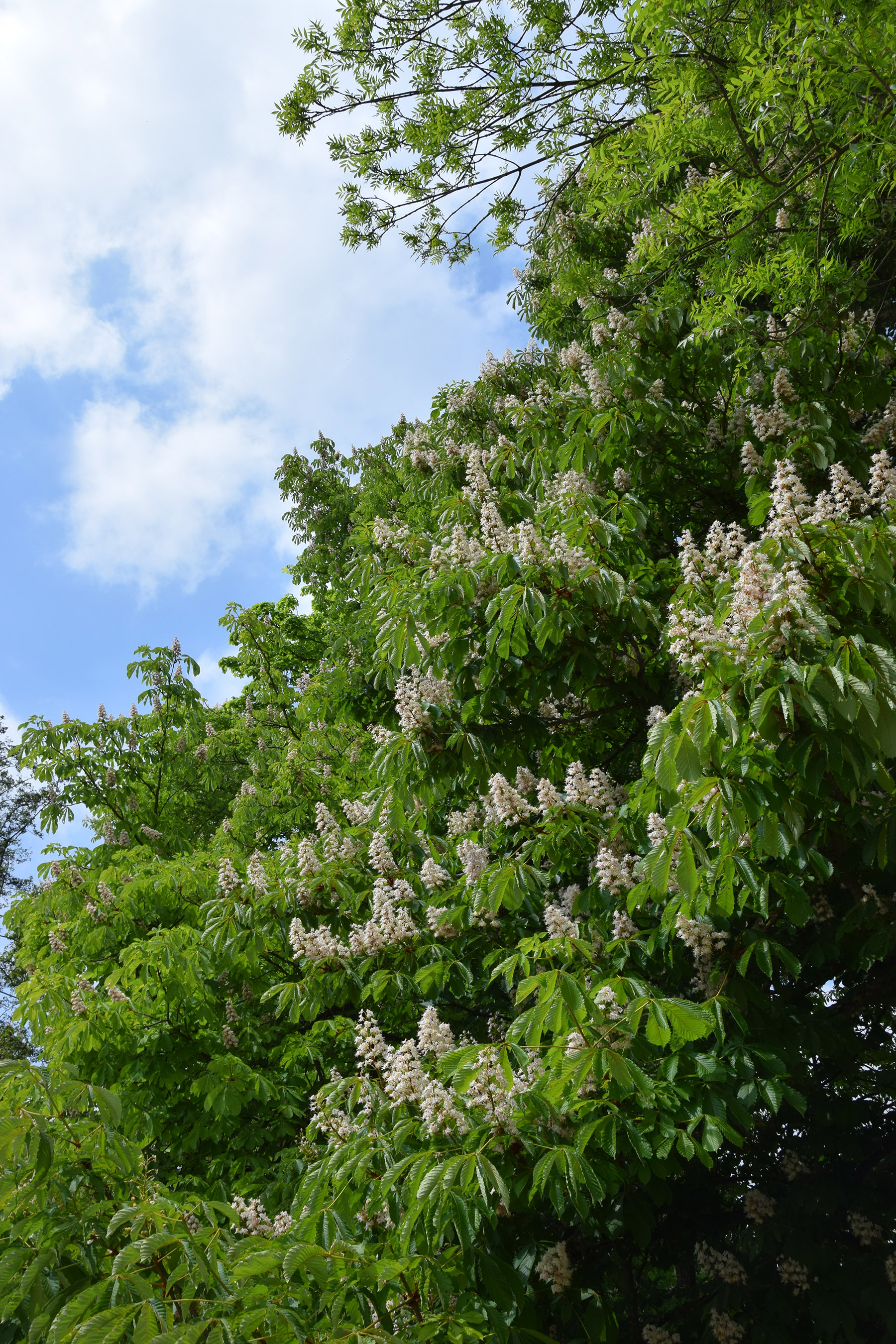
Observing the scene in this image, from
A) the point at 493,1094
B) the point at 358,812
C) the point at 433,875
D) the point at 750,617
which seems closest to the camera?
the point at 750,617

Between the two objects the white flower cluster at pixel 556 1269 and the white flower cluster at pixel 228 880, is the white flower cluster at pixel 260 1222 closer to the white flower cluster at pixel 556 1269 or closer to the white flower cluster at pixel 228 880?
the white flower cluster at pixel 556 1269

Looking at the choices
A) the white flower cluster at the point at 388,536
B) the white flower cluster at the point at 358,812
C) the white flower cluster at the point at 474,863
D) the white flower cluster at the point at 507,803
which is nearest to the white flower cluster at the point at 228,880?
the white flower cluster at the point at 358,812

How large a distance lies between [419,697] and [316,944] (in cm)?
147

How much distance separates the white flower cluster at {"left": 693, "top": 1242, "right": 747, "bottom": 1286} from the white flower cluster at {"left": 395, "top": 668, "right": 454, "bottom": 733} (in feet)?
10.9

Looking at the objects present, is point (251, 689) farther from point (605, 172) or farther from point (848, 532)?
point (848, 532)

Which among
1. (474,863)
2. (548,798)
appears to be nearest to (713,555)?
(548,798)

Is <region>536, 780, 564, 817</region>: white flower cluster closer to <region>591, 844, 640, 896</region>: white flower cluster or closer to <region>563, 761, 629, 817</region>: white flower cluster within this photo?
<region>563, 761, 629, 817</region>: white flower cluster

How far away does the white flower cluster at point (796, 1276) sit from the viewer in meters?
4.64

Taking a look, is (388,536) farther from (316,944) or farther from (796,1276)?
(796,1276)

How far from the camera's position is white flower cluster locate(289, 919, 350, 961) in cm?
488


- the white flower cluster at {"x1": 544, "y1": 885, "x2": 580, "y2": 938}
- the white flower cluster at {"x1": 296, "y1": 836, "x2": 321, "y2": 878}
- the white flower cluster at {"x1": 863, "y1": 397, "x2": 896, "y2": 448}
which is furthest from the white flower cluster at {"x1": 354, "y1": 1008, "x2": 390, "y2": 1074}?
the white flower cluster at {"x1": 863, "y1": 397, "x2": 896, "y2": 448}

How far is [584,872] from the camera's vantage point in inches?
203

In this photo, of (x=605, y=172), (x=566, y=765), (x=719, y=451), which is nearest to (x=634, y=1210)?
(x=566, y=765)

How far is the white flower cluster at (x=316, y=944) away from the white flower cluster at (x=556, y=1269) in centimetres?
172
